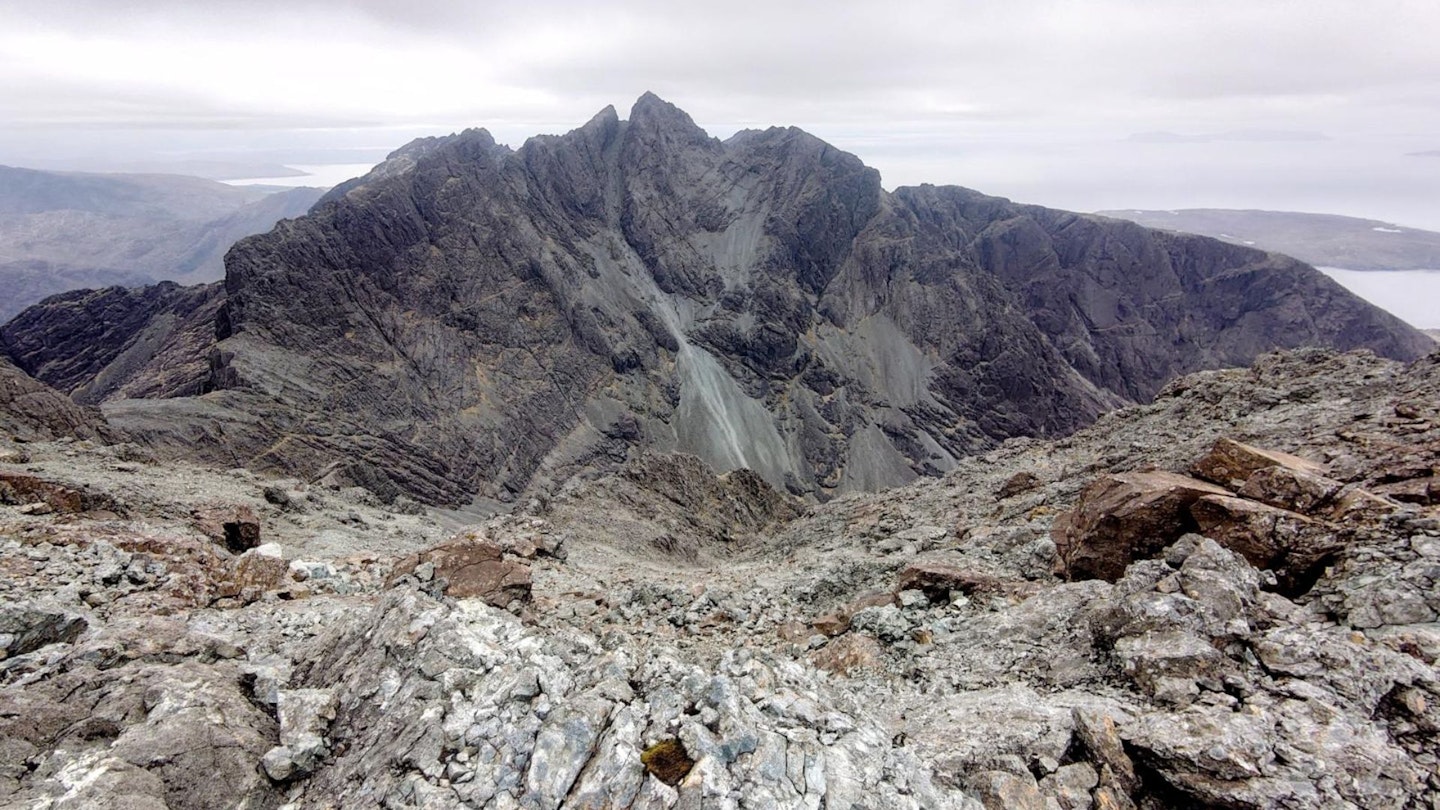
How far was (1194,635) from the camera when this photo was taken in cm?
911

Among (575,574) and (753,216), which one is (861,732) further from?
(753,216)

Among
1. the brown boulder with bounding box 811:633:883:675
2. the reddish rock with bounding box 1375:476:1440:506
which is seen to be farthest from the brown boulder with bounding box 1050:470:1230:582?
the brown boulder with bounding box 811:633:883:675

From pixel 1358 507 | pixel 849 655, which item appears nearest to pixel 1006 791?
pixel 849 655

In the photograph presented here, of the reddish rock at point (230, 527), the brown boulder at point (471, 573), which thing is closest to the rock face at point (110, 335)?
the reddish rock at point (230, 527)

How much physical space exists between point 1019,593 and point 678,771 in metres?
9.18

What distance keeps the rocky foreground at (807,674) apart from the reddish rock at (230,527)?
4.34 meters

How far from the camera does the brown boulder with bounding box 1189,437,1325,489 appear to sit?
13.4 metres

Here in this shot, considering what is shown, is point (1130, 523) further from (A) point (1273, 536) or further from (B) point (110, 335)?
(B) point (110, 335)

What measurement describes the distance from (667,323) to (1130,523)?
119 meters

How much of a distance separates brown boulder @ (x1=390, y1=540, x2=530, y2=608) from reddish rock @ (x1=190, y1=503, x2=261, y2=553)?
330 inches

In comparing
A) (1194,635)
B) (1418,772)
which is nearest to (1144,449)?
(1194,635)

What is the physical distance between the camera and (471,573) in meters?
16.6

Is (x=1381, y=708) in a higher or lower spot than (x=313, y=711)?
higher

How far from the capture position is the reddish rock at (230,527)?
21.5m
